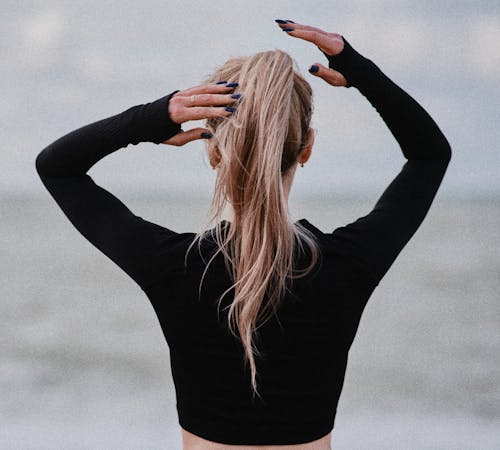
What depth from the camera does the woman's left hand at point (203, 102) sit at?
3.81 feet

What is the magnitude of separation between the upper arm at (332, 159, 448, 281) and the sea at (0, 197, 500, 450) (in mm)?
5081

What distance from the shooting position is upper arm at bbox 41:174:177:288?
122 centimetres

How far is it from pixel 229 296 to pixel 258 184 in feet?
0.68

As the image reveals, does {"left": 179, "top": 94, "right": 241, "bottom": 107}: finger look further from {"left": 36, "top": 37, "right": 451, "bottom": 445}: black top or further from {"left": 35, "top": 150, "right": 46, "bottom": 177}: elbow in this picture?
{"left": 35, "top": 150, "right": 46, "bottom": 177}: elbow

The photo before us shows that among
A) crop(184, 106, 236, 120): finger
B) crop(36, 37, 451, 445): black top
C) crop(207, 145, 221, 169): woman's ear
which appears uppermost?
crop(184, 106, 236, 120): finger

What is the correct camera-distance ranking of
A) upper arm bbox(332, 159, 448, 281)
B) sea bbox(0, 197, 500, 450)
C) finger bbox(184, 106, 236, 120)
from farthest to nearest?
sea bbox(0, 197, 500, 450)
upper arm bbox(332, 159, 448, 281)
finger bbox(184, 106, 236, 120)

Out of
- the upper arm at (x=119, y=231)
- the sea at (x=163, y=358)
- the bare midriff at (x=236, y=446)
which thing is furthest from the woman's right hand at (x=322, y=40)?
the sea at (x=163, y=358)

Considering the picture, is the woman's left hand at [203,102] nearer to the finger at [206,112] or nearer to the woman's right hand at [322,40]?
the finger at [206,112]

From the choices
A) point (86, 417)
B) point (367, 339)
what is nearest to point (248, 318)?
point (86, 417)

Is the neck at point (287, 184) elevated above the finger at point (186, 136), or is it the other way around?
the finger at point (186, 136)

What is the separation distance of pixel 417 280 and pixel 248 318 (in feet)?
47.7

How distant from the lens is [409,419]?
26.6ft

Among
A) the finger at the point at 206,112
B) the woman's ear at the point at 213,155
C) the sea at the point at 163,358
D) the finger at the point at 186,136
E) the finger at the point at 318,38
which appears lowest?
the woman's ear at the point at 213,155

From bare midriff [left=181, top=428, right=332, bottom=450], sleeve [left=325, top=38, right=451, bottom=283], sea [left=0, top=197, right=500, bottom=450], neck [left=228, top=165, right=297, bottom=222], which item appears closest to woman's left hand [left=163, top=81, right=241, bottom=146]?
neck [left=228, top=165, right=297, bottom=222]
